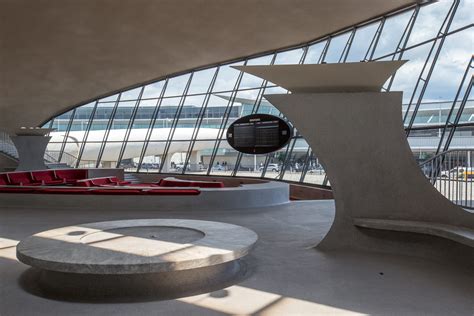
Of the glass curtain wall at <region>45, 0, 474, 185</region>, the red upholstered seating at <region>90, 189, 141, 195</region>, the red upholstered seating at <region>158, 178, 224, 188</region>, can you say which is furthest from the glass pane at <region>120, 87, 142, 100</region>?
the red upholstered seating at <region>90, 189, 141, 195</region>

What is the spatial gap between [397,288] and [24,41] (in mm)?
12843

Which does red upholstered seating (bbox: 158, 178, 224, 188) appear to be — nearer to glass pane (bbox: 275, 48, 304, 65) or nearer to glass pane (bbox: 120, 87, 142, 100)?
glass pane (bbox: 275, 48, 304, 65)

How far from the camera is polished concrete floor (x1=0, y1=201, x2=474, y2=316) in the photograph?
4.22m

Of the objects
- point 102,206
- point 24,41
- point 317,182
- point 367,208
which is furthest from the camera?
point 317,182

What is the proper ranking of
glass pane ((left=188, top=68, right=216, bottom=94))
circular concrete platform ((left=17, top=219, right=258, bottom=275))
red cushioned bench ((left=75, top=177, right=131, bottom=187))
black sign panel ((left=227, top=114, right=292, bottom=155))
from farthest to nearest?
1. glass pane ((left=188, top=68, right=216, bottom=94))
2. red cushioned bench ((left=75, top=177, right=131, bottom=187))
3. black sign panel ((left=227, top=114, right=292, bottom=155))
4. circular concrete platform ((left=17, top=219, right=258, bottom=275))

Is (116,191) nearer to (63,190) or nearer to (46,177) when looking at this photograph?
(63,190)

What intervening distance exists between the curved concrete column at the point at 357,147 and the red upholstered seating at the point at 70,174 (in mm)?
15219

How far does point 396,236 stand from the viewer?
21.4 ft

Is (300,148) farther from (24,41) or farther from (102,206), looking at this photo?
(24,41)

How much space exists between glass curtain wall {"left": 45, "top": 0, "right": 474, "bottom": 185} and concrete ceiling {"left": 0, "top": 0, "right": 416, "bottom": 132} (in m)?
0.99

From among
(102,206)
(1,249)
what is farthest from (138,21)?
(1,249)

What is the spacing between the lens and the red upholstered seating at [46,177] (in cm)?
1794

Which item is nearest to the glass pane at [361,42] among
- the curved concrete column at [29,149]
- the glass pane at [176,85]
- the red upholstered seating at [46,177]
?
the glass pane at [176,85]

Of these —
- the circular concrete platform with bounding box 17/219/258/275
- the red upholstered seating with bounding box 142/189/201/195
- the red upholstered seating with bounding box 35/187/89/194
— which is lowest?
the circular concrete platform with bounding box 17/219/258/275
